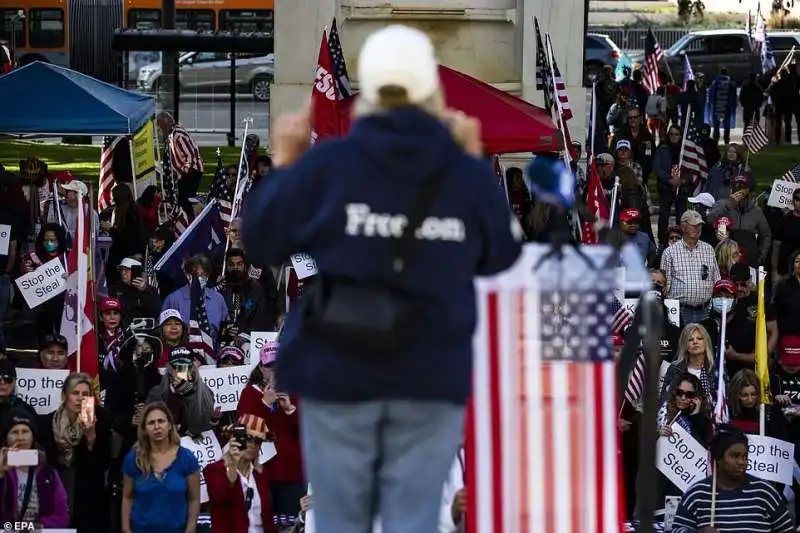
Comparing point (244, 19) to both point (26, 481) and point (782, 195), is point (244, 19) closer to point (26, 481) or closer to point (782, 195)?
point (782, 195)

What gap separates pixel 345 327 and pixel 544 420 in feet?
2.96

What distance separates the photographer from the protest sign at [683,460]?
11289 millimetres

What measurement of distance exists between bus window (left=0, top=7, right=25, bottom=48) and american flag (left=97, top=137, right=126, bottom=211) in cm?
2163

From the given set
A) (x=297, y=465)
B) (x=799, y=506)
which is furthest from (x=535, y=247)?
(x=799, y=506)

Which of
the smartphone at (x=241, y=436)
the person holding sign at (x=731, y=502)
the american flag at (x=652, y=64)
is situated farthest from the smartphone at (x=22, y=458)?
the american flag at (x=652, y=64)

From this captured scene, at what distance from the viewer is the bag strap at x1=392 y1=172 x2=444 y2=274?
4711 millimetres

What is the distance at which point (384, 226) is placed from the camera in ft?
15.5

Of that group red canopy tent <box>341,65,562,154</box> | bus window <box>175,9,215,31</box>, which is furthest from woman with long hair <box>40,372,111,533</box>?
bus window <box>175,9,215,31</box>

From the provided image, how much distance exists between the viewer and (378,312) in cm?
472

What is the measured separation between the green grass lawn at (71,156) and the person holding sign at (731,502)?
16439mm

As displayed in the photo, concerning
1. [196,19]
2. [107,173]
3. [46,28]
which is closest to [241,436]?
[107,173]

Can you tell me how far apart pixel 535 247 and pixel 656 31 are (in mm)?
50149

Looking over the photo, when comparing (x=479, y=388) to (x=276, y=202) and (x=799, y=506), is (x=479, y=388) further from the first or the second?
(x=799, y=506)

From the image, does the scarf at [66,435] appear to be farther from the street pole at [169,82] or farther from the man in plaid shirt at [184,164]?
the street pole at [169,82]
